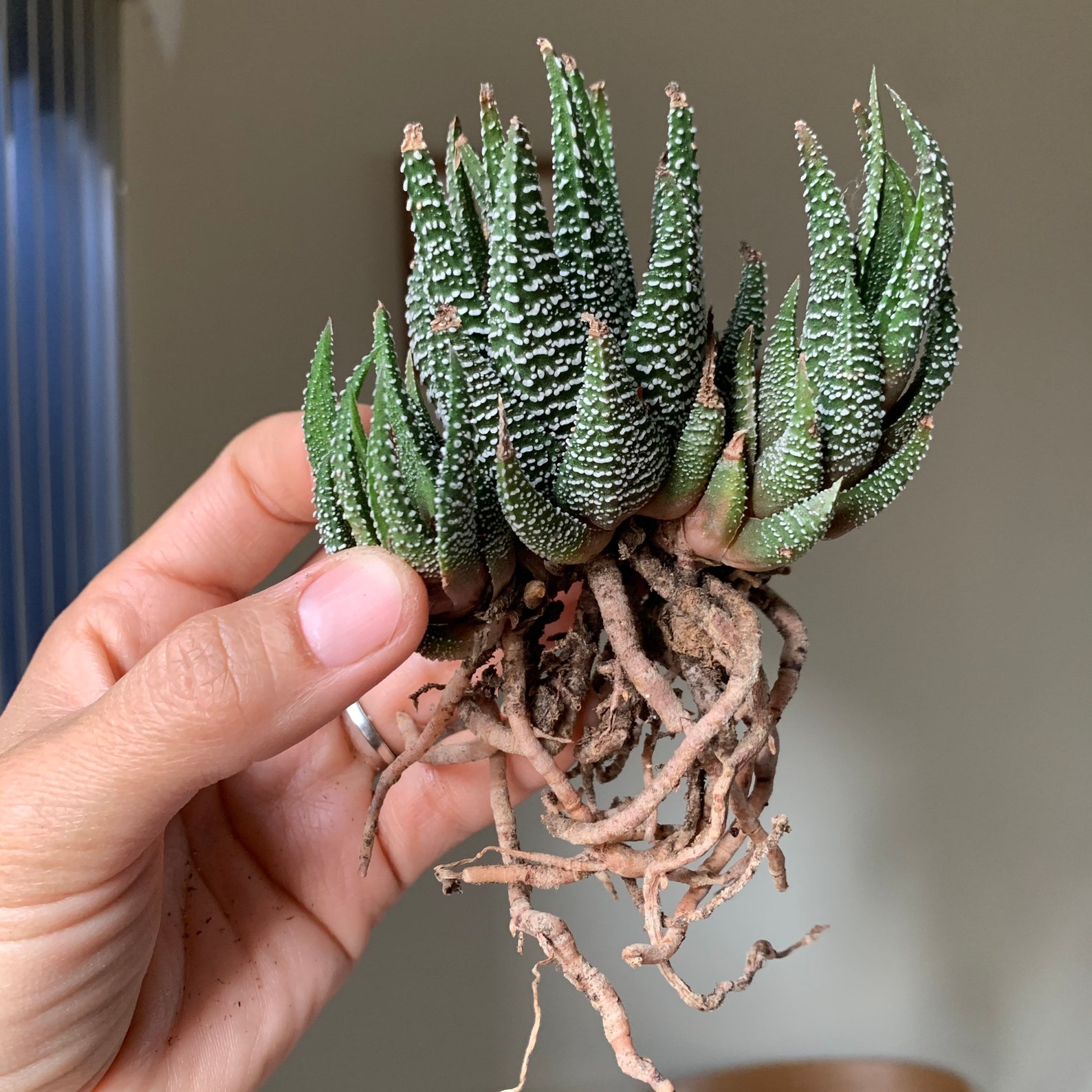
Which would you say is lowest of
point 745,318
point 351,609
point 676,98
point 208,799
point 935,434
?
point 208,799

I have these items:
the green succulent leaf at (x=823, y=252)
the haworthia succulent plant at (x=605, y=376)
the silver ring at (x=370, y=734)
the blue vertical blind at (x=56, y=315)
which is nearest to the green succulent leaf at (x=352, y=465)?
the haworthia succulent plant at (x=605, y=376)

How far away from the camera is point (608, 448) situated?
37 centimetres

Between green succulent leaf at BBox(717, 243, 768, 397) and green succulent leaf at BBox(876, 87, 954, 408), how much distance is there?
0.21ft

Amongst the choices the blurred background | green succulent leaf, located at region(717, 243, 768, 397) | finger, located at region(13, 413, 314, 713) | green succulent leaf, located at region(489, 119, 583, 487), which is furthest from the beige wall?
green succulent leaf, located at region(489, 119, 583, 487)

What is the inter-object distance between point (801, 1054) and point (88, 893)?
1202 mm

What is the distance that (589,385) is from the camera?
1.16 feet

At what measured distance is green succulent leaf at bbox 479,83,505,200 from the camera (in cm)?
38

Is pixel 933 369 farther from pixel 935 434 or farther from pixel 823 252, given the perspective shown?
pixel 935 434

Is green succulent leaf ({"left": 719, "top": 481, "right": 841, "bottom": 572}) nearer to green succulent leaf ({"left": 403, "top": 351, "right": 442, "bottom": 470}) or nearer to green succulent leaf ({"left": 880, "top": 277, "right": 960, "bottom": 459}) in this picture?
green succulent leaf ({"left": 880, "top": 277, "right": 960, "bottom": 459})

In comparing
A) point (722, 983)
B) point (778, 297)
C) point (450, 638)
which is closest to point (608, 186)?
point (450, 638)

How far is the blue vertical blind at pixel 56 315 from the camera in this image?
91cm

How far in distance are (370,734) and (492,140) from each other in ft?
1.82

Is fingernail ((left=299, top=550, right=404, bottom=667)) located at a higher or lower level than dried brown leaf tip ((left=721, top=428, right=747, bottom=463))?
lower

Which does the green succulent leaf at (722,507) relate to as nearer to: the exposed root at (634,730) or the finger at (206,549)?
the exposed root at (634,730)
